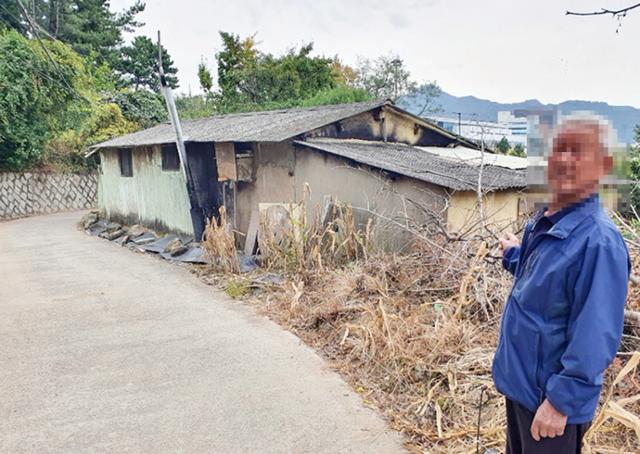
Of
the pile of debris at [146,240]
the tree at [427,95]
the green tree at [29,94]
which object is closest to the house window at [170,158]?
the pile of debris at [146,240]

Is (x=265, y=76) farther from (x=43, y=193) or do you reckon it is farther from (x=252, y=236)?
(x=252, y=236)

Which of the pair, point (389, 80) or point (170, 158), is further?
point (389, 80)

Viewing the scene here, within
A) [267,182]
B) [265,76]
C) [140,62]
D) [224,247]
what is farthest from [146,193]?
[140,62]

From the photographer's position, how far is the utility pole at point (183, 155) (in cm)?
1088

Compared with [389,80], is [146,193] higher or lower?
lower

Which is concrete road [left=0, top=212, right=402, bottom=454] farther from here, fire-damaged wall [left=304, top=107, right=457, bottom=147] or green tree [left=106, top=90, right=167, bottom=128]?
green tree [left=106, top=90, right=167, bottom=128]

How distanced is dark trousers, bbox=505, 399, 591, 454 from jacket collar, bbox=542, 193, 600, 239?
2.59 ft

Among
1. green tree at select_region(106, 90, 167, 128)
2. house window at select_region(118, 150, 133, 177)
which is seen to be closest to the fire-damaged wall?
house window at select_region(118, 150, 133, 177)

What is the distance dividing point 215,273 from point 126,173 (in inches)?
333

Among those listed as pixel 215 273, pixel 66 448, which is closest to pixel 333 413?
pixel 66 448

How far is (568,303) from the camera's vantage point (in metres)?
1.84

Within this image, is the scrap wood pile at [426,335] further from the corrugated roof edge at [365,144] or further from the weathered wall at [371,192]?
the corrugated roof edge at [365,144]

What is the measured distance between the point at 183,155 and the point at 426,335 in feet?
27.3

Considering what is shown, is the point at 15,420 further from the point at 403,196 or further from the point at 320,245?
the point at 403,196
